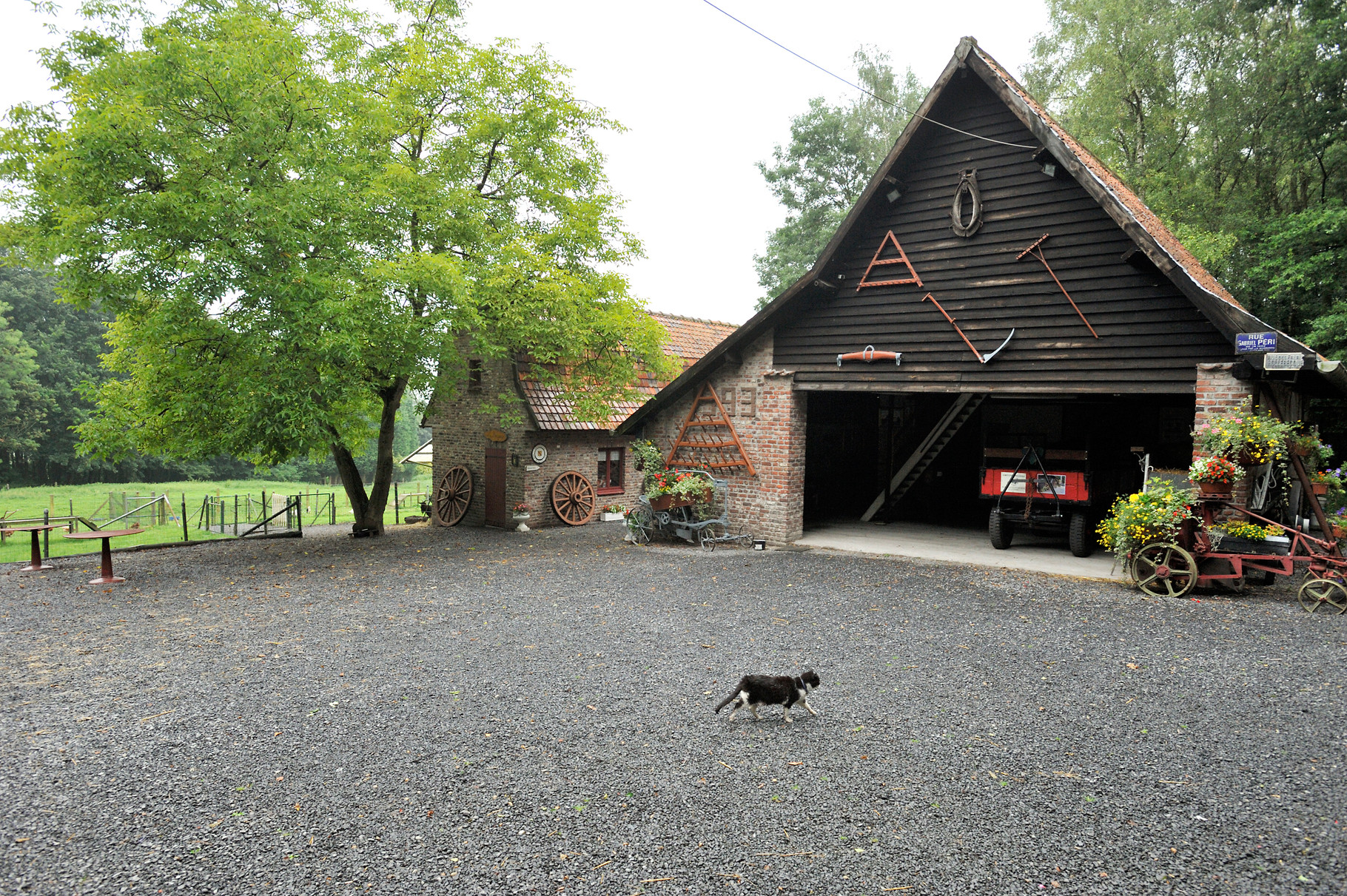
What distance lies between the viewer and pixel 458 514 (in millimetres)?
19688

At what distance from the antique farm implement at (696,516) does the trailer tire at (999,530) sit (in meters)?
4.18

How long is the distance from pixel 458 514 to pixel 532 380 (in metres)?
4.20

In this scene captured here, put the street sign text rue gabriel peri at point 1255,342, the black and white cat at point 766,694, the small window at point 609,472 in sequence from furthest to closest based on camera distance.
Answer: the small window at point 609,472 < the street sign text rue gabriel peri at point 1255,342 < the black and white cat at point 766,694

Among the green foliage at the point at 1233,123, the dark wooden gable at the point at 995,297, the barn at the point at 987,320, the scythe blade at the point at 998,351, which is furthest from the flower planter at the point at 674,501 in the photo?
the green foliage at the point at 1233,123

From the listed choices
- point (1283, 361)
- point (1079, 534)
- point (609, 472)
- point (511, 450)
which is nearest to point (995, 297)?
point (1283, 361)

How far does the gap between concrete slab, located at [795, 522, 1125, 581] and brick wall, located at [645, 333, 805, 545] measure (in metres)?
0.79

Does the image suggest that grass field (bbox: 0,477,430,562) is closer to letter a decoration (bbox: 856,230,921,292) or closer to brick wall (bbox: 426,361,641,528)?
brick wall (bbox: 426,361,641,528)

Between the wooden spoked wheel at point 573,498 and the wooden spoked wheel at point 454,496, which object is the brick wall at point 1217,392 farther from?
the wooden spoked wheel at point 454,496

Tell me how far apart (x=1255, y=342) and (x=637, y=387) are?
13.8m

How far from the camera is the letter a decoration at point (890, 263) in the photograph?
11.9m

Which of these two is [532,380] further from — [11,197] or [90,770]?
[90,770]

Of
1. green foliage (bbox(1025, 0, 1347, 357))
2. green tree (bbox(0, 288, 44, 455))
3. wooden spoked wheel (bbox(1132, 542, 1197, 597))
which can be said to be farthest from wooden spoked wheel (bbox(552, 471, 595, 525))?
green tree (bbox(0, 288, 44, 455))

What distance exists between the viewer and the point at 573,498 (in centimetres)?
1909

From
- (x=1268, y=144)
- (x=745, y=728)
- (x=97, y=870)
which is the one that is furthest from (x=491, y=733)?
(x=1268, y=144)
